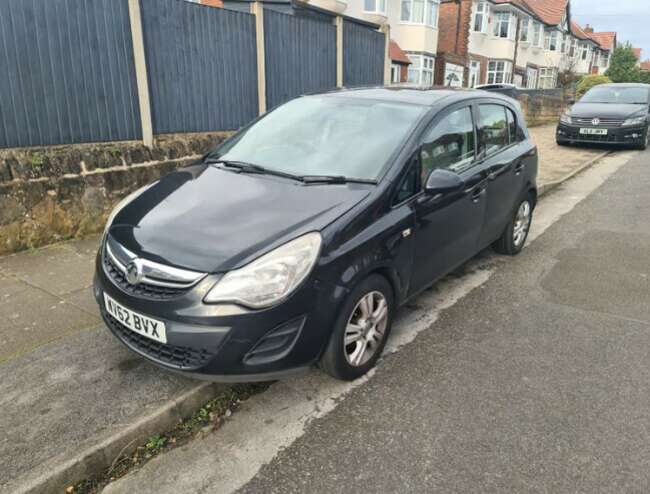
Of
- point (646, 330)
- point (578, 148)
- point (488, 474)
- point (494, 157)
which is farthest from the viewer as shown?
point (578, 148)

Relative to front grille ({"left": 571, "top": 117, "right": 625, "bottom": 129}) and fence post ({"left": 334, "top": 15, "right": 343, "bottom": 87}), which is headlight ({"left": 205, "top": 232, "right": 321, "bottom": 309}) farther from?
front grille ({"left": 571, "top": 117, "right": 625, "bottom": 129})

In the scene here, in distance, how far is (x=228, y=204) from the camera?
3010mm

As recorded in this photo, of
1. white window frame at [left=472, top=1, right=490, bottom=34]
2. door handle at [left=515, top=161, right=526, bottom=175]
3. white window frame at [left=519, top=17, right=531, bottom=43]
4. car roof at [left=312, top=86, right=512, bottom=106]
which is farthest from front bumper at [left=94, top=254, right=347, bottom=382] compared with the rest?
white window frame at [left=519, top=17, right=531, bottom=43]

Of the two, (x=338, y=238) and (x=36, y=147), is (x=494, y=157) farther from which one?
(x=36, y=147)

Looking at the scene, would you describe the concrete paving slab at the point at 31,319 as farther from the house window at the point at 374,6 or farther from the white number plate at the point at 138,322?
the house window at the point at 374,6

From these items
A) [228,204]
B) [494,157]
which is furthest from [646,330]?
[228,204]

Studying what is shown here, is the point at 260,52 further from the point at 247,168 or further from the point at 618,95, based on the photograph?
the point at 618,95

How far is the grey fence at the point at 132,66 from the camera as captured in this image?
4.90 meters

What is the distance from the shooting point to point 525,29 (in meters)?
37.7

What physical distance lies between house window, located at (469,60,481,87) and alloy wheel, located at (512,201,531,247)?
29.3 m

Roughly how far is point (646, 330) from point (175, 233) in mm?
3443

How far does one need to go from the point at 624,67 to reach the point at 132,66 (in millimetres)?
54792

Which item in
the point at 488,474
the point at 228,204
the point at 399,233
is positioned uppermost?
the point at 228,204

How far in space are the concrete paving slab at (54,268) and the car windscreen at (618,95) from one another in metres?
13.5
